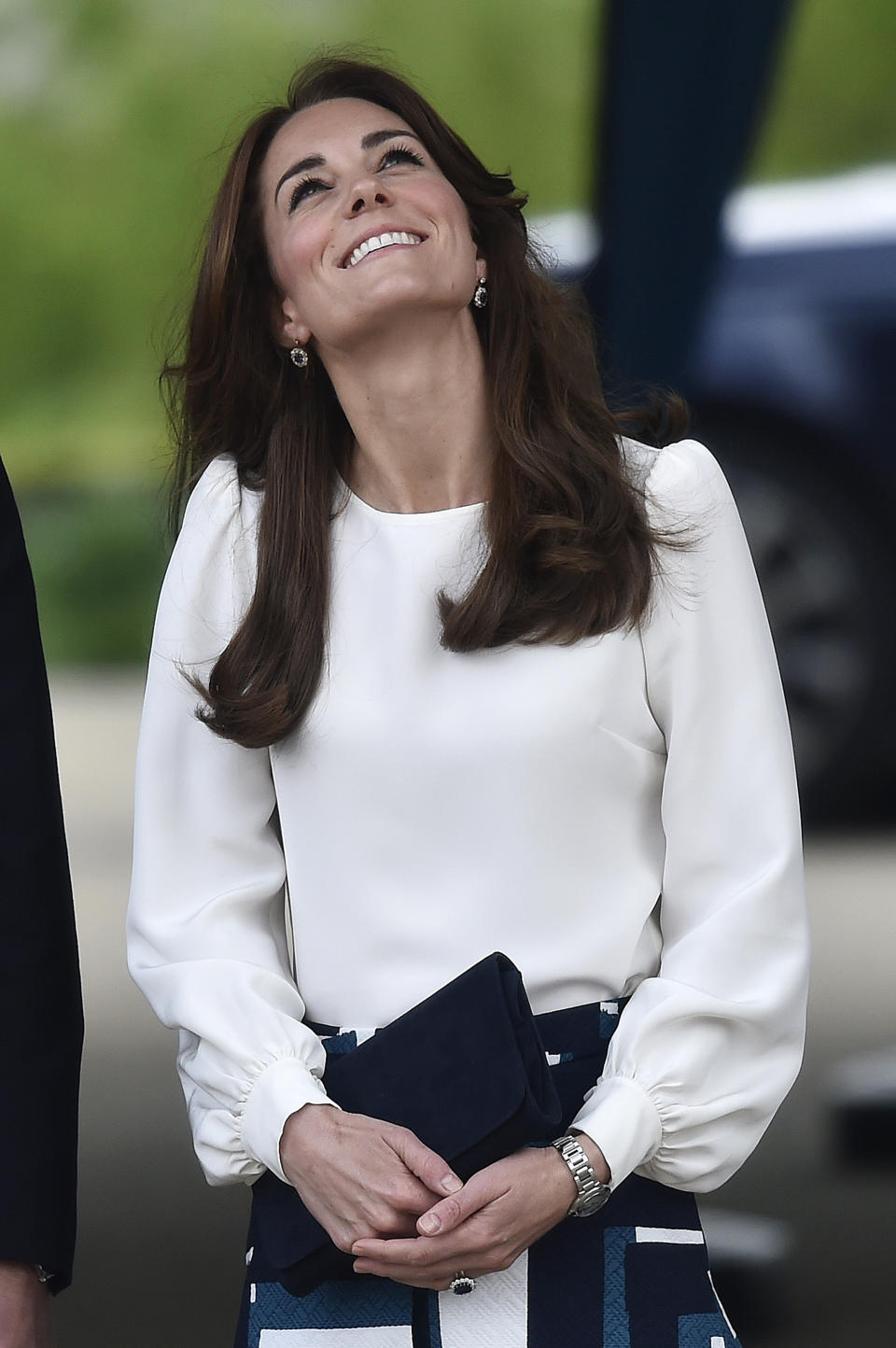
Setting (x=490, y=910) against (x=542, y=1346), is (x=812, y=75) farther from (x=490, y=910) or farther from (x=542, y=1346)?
(x=542, y=1346)

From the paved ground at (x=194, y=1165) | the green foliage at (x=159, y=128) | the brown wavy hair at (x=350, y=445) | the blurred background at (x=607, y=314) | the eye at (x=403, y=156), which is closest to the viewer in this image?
the brown wavy hair at (x=350, y=445)

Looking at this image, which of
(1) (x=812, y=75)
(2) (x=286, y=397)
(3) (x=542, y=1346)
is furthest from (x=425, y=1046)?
(1) (x=812, y=75)

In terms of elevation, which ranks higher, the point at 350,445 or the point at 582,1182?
the point at 350,445

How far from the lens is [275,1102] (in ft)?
5.60

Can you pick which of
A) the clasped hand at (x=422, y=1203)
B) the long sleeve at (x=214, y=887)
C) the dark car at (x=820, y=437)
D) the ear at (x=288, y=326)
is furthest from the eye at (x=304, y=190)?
the dark car at (x=820, y=437)

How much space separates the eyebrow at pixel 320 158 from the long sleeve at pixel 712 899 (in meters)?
0.52

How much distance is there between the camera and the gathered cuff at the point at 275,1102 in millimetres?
1699

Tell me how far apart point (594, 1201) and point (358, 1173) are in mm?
209

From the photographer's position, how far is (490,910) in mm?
1766

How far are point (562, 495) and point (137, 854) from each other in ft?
1.82

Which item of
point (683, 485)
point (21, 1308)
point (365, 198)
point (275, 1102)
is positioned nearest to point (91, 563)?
point (365, 198)

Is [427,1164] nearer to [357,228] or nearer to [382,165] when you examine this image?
[357,228]

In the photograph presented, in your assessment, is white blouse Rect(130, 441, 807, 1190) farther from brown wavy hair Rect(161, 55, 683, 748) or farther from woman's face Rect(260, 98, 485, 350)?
woman's face Rect(260, 98, 485, 350)

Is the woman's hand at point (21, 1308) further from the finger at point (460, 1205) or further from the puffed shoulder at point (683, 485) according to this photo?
the puffed shoulder at point (683, 485)
